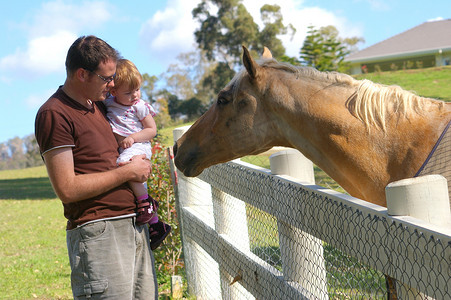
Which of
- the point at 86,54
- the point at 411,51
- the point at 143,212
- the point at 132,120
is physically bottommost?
the point at 143,212

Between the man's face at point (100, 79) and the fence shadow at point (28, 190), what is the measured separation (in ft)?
51.2

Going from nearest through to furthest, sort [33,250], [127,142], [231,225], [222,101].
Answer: [127,142], [222,101], [231,225], [33,250]

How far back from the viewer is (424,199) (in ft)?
5.74

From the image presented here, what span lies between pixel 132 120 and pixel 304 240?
53.6 inches

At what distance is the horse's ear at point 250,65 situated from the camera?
10.2ft

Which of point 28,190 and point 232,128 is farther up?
point 232,128

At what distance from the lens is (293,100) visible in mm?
3131

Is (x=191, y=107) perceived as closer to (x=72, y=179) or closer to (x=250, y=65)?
(x=250, y=65)

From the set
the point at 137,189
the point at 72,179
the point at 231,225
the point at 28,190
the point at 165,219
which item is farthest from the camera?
the point at 28,190

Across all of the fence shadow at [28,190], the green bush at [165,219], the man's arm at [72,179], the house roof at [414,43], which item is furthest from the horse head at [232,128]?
the house roof at [414,43]

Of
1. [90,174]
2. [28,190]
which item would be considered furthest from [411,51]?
[90,174]

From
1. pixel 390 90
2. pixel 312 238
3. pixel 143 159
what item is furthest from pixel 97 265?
pixel 390 90

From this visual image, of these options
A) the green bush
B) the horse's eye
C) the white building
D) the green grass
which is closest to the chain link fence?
the horse's eye

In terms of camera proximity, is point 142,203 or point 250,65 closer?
point 142,203
